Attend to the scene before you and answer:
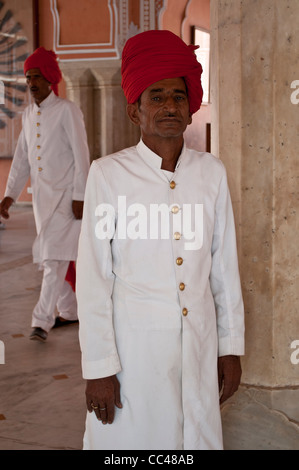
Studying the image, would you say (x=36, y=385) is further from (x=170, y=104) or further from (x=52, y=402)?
(x=170, y=104)

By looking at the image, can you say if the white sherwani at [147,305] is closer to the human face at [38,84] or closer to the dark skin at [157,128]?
the dark skin at [157,128]

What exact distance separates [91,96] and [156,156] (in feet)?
24.8

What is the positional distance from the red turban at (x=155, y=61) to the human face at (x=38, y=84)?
2.71 meters

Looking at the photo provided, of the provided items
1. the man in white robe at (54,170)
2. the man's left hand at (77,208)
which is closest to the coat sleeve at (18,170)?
the man in white robe at (54,170)

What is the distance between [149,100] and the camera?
6.05 ft

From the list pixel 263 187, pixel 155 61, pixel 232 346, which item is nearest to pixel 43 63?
pixel 263 187

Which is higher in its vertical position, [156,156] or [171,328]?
[156,156]

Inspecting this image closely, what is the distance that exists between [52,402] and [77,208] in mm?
1585

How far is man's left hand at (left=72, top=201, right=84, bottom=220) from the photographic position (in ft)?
14.7

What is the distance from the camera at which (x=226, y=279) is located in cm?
194

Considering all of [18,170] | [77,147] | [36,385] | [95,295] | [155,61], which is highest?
[155,61]

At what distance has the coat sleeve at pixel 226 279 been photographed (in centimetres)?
193
